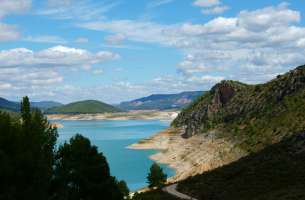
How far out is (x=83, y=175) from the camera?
42.3 metres

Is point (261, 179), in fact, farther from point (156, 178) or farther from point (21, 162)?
point (21, 162)

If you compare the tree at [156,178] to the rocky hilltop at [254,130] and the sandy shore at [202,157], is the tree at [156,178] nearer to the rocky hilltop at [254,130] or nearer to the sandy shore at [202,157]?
the sandy shore at [202,157]

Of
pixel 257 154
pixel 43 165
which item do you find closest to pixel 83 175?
pixel 43 165

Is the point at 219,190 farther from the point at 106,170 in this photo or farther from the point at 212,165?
the point at 212,165

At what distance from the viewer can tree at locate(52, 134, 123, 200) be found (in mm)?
41938

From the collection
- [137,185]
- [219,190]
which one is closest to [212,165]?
[137,185]

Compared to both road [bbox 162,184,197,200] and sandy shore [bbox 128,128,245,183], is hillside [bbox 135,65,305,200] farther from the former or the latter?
road [bbox 162,184,197,200]

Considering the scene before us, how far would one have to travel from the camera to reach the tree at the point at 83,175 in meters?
41.9

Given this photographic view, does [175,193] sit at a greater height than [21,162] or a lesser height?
lesser

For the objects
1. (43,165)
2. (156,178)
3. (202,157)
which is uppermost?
(43,165)

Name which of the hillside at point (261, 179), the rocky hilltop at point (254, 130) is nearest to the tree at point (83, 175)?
the hillside at point (261, 179)

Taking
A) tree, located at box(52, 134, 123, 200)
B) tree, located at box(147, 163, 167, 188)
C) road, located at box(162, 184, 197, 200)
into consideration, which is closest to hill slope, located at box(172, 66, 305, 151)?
tree, located at box(147, 163, 167, 188)

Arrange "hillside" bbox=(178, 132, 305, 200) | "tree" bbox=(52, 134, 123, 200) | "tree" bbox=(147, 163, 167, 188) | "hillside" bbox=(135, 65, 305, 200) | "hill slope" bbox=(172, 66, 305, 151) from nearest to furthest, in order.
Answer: "tree" bbox=(52, 134, 123, 200) → "hillside" bbox=(178, 132, 305, 200) → "hillside" bbox=(135, 65, 305, 200) → "tree" bbox=(147, 163, 167, 188) → "hill slope" bbox=(172, 66, 305, 151)

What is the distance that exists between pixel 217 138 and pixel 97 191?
149 meters
